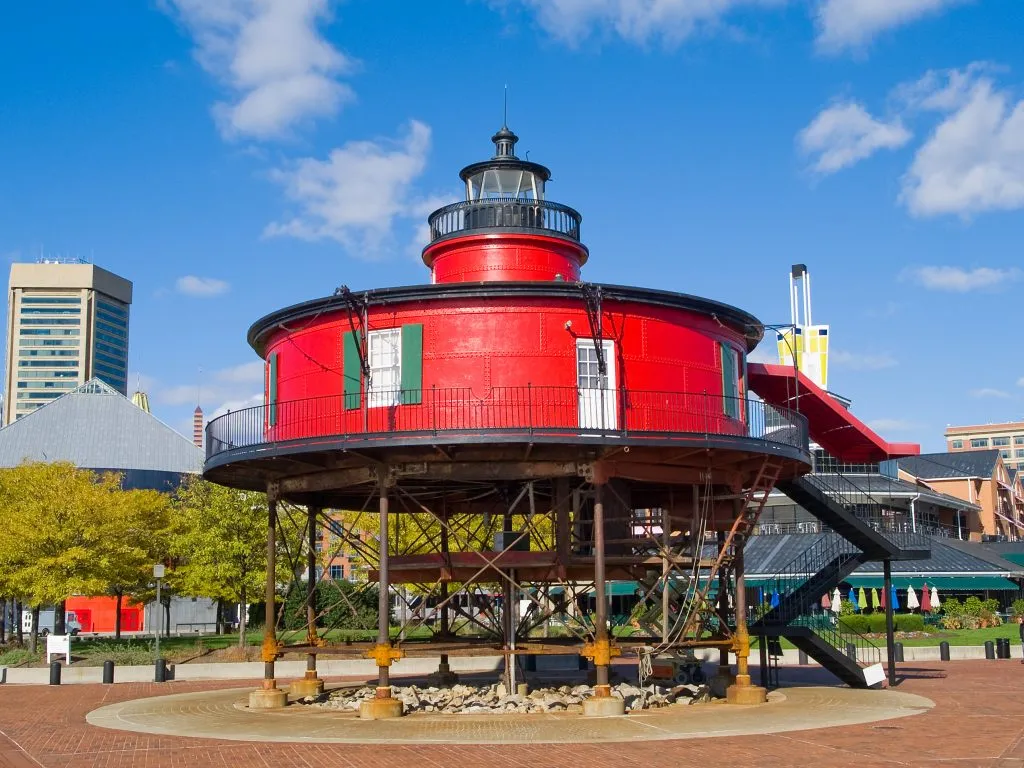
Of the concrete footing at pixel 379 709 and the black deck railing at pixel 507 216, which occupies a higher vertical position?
the black deck railing at pixel 507 216

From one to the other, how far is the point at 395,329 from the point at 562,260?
5507mm

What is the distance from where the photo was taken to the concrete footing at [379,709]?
23812 millimetres

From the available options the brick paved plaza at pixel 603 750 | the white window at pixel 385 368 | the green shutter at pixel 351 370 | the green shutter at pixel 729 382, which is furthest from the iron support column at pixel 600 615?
the green shutter at pixel 351 370

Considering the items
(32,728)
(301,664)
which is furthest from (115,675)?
(32,728)

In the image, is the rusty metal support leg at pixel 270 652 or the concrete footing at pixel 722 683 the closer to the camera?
the rusty metal support leg at pixel 270 652

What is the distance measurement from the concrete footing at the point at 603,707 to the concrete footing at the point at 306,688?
7.64 meters

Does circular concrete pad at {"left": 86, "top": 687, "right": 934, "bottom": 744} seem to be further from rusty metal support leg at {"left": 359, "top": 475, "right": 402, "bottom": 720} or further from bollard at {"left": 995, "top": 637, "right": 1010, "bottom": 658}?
bollard at {"left": 995, "top": 637, "right": 1010, "bottom": 658}

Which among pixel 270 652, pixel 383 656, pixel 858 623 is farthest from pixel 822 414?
pixel 858 623

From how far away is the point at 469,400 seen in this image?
2478 cm

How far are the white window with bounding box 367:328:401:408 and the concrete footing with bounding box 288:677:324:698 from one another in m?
7.70

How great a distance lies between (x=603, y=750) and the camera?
756 inches

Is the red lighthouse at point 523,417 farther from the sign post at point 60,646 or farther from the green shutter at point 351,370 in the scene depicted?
the sign post at point 60,646

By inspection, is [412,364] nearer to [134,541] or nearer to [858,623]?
[134,541]

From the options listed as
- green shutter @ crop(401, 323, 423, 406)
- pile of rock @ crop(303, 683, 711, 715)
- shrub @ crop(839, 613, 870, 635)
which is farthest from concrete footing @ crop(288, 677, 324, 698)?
shrub @ crop(839, 613, 870, 635)
